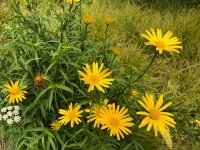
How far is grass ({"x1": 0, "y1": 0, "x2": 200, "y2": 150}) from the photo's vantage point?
9.93 ft

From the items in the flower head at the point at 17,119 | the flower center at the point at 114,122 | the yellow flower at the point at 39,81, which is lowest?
the flower center at the point at 114,122

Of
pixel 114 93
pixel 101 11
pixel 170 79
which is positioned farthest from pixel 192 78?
pixel 101 11

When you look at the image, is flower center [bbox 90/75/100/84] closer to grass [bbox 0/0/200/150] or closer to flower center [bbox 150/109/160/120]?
flower center [bbox 150/109/160/120]

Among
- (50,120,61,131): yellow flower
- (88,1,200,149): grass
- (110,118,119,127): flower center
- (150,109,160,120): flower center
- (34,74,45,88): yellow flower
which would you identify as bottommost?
(150,109,160,120): flower center

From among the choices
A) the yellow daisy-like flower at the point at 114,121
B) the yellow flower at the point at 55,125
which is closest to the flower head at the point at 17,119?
the yellow flower at the point at 55,125

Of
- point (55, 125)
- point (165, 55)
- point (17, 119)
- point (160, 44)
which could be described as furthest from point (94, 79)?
point (165, 55)

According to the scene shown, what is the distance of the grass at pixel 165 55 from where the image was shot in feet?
9.93

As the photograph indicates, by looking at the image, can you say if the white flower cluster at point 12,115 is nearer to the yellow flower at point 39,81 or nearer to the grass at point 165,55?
the yellow flower at point 39,81

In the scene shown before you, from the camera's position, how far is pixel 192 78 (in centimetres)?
321

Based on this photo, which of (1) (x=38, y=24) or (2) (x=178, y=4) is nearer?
(1) (x=38, y=24)

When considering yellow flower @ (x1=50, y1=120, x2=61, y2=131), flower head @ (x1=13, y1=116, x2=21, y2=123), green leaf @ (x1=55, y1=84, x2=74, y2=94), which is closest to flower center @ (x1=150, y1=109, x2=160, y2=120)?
green leaf @ (x1=55, y1=84, x2=74, y2=94)

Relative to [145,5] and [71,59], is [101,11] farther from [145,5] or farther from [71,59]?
[71,59]

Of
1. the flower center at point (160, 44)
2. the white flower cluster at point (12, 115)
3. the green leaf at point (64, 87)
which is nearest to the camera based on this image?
the flower center at point (160, 44)

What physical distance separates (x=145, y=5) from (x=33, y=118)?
2.53 metres
